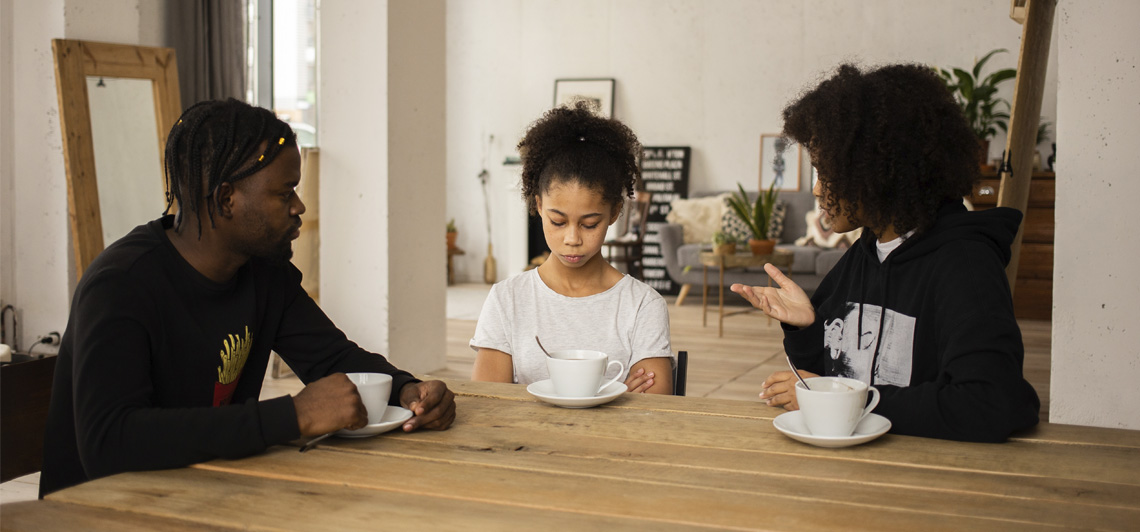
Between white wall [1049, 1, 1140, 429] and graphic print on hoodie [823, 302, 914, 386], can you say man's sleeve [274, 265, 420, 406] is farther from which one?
white wall [1049, 1, 1140, 429]

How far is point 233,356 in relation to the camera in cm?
128

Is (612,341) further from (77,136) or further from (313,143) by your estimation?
(313,143)

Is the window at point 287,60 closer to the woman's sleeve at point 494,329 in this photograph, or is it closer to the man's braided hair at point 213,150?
the woman's sleeve at point 494,329

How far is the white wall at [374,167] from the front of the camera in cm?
412

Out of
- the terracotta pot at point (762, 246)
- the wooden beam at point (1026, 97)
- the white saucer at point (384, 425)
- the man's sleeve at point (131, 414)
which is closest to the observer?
the man's sleeve at point (131, 414)

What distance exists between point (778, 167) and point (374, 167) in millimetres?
4603

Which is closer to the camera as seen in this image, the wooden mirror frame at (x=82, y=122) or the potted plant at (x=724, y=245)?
the wooden mirror frame at (x=82, y=122)

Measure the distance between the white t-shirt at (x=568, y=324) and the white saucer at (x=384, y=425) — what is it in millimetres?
653

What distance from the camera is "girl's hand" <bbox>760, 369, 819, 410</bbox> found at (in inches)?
50.1

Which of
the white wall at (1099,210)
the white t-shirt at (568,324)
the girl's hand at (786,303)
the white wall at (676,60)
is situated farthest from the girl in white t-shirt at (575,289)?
the white wall at (676,60)

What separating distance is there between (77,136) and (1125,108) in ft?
11.5

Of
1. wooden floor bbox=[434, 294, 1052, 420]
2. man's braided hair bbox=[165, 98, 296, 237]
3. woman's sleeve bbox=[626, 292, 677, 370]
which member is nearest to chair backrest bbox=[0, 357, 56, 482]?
man's braided hair bbox=[165, 98, 296, 237]

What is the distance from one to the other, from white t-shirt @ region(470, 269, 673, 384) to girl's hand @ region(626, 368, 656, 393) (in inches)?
5.6

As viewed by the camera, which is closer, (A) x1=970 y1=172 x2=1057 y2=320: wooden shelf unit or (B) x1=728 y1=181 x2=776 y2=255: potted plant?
(B) x1=728 y1=181 x2=776 y2=255: potted plant
